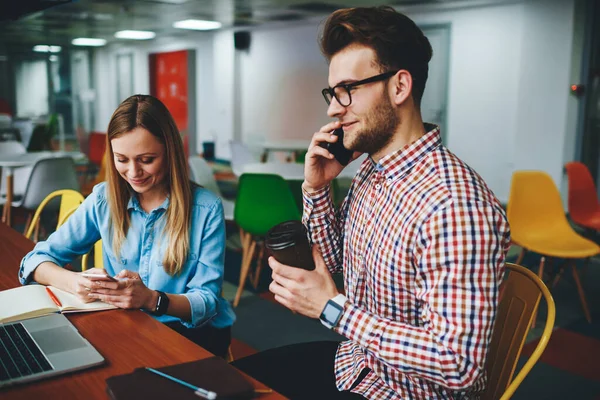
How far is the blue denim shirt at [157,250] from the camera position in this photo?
163cm

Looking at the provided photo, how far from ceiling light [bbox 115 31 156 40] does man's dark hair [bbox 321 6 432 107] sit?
35.1ft

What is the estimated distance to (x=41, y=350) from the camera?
1121 mm

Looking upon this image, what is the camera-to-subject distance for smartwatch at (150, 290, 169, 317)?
57.2 inches

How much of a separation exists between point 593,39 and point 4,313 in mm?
6559

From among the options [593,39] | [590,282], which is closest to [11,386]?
[590,282]

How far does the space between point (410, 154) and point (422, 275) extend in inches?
11.5

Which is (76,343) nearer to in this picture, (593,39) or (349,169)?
(593,39)

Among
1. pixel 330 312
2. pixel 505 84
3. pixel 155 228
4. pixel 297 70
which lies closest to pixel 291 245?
pixel 330 312

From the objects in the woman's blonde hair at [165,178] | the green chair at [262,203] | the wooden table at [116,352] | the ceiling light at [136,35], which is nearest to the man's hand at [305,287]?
the wooden table at [116,352]

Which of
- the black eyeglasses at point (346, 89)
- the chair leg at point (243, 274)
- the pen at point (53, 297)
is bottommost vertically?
the chair leg at point (243, 274)

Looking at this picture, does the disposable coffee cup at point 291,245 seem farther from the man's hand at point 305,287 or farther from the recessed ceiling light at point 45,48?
the recessed ceiling light at point 45,48

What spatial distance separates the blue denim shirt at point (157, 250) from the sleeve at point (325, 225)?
31 centimetres

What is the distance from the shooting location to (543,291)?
1349 millimetres

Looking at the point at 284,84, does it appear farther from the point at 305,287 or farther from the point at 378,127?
the point at 305,287
